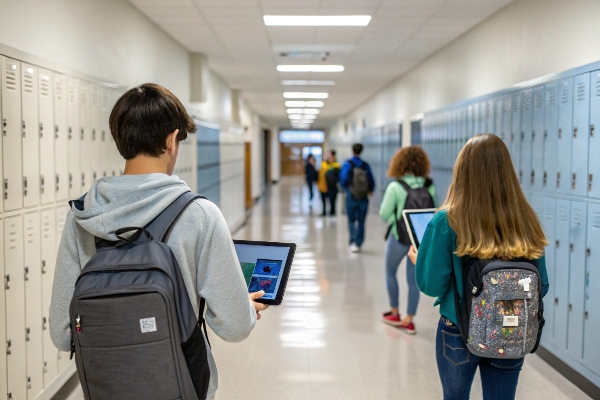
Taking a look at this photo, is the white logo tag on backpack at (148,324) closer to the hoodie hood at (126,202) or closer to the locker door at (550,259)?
the hoodie hood at (126,202)

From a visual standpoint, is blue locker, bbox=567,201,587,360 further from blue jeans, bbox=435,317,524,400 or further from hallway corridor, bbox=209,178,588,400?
blue jeans, bbox=435,317,524,400

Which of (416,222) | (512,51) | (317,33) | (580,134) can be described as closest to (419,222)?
(416,222)

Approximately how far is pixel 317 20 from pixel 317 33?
764 millimetres

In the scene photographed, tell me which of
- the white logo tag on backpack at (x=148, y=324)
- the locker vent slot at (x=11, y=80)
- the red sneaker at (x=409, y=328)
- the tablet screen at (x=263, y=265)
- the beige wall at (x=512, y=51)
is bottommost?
the red sneaker at (x=409, y=328)

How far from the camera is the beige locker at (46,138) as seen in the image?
12.2 feet

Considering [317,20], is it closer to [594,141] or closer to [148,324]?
[594,141]

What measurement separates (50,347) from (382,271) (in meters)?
5.09

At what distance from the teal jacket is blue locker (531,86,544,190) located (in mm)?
2649

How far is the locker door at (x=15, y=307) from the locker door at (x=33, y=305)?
6cm

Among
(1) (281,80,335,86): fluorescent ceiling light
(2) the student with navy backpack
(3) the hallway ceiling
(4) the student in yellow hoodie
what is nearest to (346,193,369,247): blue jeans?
(3) the hallway ceiling

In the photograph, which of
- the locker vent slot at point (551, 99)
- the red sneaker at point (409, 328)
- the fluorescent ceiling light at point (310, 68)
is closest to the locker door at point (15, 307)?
the red sneaker at point (409, 328)

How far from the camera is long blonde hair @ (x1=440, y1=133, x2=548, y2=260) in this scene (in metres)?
2.38

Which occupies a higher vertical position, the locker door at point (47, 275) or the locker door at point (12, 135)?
the locker door at point (12, 135)

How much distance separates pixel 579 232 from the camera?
14.2 feet
